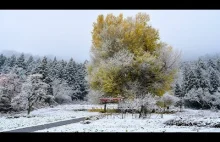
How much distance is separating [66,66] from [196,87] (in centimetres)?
649

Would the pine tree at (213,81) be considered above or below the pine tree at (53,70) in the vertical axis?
below

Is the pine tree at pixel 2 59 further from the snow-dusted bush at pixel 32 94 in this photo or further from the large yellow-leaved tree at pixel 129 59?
the large yellow-leaved tree at pixel 129 59

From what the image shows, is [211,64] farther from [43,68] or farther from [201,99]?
[43,68]

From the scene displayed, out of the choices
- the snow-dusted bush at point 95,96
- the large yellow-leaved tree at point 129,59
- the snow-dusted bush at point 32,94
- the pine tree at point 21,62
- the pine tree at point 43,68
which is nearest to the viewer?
the pine tree at point 21,62

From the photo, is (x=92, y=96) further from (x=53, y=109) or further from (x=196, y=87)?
(x=196, y=87)

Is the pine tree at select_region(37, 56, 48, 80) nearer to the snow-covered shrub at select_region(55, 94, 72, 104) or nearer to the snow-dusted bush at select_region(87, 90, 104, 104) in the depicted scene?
the snow-covered shrub at select_region(55, 94, 72, 104)

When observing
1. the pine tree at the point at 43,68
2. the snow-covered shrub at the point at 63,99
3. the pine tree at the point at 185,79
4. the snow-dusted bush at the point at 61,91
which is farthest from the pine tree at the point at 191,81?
the pine tree at the point at 43,68

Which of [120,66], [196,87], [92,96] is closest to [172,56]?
[196,87]

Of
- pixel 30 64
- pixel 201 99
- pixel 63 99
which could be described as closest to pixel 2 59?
pixel 30 64

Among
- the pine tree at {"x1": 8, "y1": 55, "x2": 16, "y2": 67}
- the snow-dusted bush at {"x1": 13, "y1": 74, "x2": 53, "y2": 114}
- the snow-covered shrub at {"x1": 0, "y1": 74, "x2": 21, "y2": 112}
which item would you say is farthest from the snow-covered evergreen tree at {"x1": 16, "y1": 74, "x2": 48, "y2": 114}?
the pine tree at {"x1": 8, "y1": 55, "x2": 16, "y2": 67}

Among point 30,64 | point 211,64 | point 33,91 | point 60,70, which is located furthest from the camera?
point 211,64

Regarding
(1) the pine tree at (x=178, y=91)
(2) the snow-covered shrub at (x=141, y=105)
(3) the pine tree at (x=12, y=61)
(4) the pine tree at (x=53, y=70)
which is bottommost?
(2) the snow-covered shrub at (x=141, y=105)
